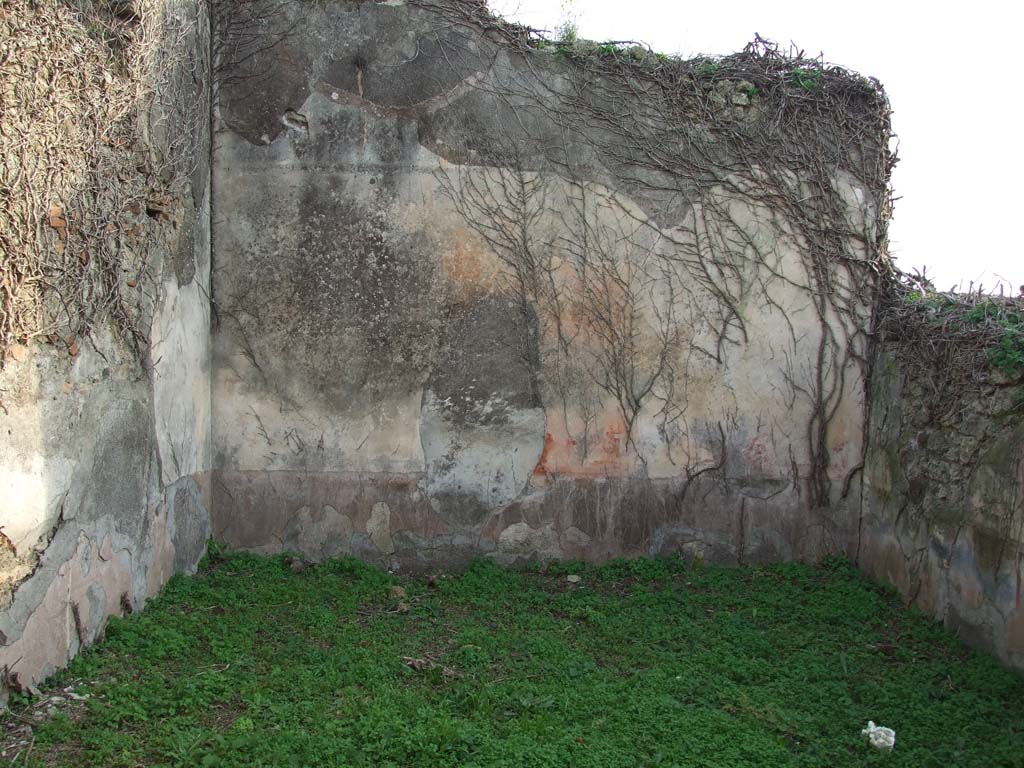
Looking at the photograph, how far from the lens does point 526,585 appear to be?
478cm

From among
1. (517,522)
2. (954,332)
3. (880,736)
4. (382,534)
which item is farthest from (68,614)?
(954,332)

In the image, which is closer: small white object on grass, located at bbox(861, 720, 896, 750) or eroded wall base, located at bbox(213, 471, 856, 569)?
small white object on grass, located at bbox(861, 720, 896, 750)

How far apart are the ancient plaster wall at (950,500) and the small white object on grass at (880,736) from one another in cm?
100

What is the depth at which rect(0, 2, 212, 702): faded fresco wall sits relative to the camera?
3.06m

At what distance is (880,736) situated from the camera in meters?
3.04

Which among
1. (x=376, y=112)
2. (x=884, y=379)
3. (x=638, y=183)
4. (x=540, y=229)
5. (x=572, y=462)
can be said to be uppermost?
(x=376, y=112)

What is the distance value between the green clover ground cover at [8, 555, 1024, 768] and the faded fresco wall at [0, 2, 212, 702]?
0.22 m

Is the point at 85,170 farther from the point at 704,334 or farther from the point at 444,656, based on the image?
the point at 704,334

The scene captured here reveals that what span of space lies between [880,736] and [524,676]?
58.9 inches

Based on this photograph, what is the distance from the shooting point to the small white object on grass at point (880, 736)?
3000 mm

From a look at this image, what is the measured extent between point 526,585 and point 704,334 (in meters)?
2.03

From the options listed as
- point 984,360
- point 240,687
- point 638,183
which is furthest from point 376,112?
point 984,360

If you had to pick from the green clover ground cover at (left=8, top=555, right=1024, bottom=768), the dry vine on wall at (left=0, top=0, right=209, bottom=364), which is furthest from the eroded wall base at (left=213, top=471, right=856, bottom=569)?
the dry vine on wall at (left=0, top=0, right=209, bottom=364)

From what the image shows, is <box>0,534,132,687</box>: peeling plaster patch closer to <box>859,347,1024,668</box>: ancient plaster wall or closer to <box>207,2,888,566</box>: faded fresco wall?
<box>207,2,888,566</box>: faded fresco wall
